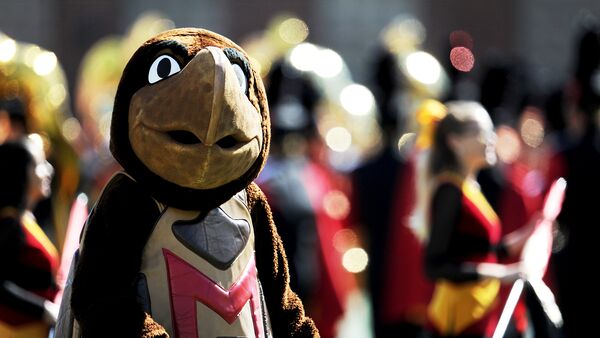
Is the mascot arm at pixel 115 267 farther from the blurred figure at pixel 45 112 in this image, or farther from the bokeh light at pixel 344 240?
the bokeh light at pixel 344 240

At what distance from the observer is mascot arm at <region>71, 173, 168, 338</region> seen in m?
3.45

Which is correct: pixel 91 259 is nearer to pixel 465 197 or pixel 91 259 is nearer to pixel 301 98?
pixel 465 197

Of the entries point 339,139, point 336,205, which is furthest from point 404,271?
point 339,139

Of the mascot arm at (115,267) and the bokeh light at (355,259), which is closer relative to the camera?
the mascot arm at (115,267)

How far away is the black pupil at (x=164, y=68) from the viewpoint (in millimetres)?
3572

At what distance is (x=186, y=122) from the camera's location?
11.5 ft

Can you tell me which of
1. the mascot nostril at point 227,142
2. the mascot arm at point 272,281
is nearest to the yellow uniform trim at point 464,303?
the mascot arm at point 272,281

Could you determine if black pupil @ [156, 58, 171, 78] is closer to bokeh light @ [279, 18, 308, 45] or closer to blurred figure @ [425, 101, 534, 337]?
blurred figure @ [425, 101, 534, 337]

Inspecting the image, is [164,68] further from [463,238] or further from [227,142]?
[463,238]

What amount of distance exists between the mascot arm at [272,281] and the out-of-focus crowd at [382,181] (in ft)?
2.79

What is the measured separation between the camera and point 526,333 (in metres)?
5.23

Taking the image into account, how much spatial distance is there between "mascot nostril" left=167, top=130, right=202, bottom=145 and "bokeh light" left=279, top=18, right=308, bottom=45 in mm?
6775

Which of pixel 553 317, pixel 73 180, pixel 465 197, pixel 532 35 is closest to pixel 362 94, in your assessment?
pixel 73 180

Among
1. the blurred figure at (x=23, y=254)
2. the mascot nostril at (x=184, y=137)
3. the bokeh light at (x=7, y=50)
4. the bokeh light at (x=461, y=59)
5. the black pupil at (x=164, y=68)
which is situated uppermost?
the black pupil at (x=164, y=68)
